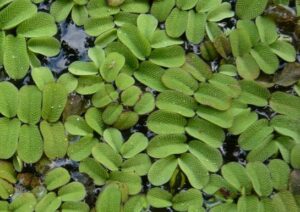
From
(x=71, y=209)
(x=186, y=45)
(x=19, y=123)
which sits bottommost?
(x=71, y=209)

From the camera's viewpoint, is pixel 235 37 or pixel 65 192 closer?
pixel 65 192

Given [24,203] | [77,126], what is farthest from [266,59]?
[24,203]

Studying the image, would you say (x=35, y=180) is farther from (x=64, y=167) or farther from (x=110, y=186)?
(x=110, y=186)

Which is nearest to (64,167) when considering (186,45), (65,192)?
(65,192)

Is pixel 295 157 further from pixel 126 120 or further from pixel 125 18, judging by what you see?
pixel 125 18

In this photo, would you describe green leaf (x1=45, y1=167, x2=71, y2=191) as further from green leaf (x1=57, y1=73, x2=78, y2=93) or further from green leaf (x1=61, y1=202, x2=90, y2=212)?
green leaf (x1=57, y1=73, x2=78, y2=93)

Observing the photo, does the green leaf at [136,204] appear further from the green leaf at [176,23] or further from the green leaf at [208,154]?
the green leaf at [176,23]
